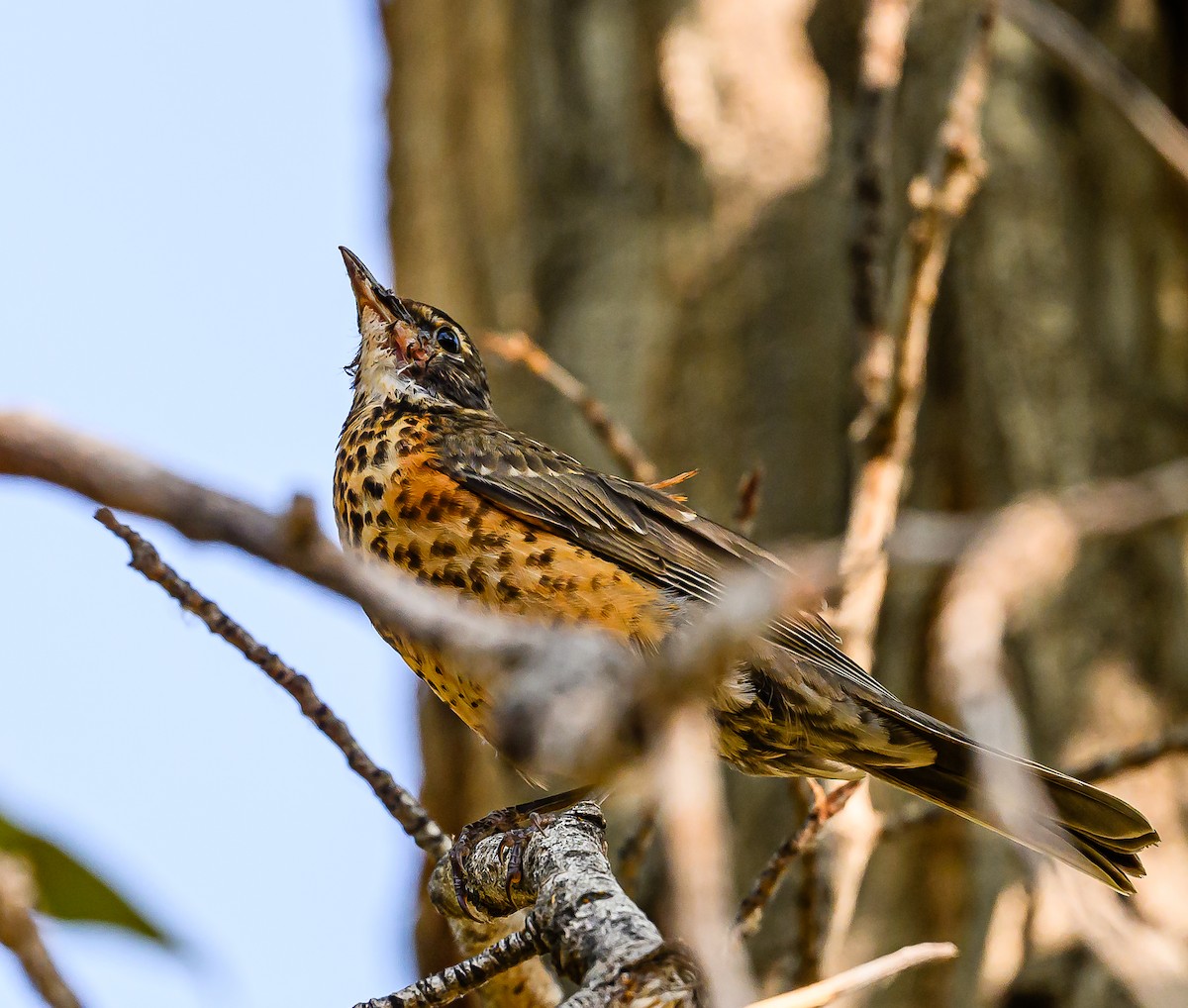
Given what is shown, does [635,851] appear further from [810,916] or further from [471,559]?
[471,559]

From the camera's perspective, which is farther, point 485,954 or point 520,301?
point 520,301

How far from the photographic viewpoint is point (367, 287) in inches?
196

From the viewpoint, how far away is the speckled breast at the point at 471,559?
354cm

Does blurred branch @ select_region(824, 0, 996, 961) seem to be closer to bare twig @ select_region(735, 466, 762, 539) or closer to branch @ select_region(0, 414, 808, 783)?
bare twig @ select_region(735, 466, 762, 539)

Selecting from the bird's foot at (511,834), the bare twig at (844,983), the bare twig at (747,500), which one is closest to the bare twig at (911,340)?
the bare twig at (747,500)

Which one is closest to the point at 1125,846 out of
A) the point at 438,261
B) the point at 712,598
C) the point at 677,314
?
the point at 712,598

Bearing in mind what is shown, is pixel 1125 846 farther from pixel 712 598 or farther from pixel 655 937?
pixel 655 937

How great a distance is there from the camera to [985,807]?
136 inches

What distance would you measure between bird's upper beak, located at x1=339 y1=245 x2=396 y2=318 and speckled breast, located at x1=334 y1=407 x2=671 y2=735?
3.66 feet

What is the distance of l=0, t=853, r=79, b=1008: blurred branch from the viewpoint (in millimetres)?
1744

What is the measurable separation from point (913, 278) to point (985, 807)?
1304mm

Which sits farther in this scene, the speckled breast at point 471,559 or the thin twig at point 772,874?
the speckled breast at point 471,559

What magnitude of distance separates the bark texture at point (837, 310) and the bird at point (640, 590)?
93cm

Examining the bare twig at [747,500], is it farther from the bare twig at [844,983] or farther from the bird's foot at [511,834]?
the bare twig at [844,983]
